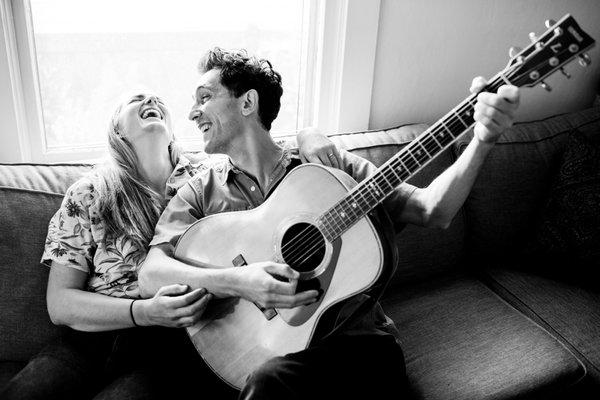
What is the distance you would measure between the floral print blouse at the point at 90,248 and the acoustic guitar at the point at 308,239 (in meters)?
0.17

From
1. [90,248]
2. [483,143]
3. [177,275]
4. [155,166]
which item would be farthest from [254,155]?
[483,143]

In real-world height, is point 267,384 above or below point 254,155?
below

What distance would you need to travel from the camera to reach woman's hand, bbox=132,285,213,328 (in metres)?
1.31

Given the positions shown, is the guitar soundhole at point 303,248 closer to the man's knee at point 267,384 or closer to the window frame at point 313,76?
the man's knee at point 267,384

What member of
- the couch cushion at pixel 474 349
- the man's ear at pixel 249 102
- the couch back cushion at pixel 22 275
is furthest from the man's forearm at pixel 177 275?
the couch cushion at pixel 474 349

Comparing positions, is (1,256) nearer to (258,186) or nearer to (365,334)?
(258,186)

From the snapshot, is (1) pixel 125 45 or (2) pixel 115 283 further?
(1) pixel 125 45

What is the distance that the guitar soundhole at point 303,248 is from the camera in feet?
4.11

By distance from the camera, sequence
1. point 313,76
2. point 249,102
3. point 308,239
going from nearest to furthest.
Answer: point 308,239
point 249,102
point 313,76

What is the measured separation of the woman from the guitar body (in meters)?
0.09

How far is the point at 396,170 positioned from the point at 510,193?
98cm

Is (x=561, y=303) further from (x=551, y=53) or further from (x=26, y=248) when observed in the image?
(x=26, y=248)

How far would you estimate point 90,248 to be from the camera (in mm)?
1456

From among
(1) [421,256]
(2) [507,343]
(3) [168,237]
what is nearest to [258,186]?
(3) [168,237]
